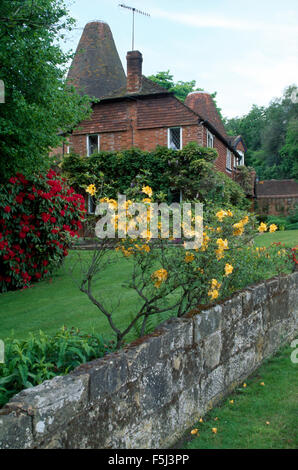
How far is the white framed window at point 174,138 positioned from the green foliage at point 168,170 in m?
1.08

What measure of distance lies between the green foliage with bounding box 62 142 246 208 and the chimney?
3608 millimetres

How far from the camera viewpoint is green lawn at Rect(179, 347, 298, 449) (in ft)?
11.1

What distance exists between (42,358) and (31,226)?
22.3ft

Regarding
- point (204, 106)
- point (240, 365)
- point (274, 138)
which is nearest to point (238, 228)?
point (240, 365)

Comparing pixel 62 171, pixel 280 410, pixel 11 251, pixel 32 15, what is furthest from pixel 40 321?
pixel 62 171

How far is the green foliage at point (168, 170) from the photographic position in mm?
19078

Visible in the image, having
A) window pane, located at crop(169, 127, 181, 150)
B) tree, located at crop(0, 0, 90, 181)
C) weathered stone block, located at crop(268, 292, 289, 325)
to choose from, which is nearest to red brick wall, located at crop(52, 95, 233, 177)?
window pane, located at crop(169, 127, 181, 150)

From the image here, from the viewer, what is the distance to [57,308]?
297 inches

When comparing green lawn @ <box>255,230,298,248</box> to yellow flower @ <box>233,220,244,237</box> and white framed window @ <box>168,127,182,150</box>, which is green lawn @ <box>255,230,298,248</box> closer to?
white framed window @ <box>168,127,182,150</box>

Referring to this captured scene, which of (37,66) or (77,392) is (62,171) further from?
(77,392)

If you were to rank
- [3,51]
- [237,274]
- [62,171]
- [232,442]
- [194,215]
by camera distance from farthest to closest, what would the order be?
[62,171] → [3,51] → [237,274] → [194,215] → [232,442]

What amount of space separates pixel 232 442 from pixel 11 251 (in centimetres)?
698
